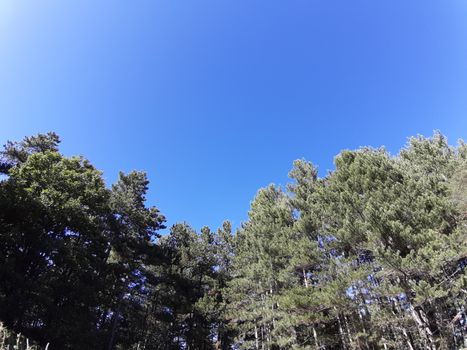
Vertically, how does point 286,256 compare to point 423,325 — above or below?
above

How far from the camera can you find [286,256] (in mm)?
17438

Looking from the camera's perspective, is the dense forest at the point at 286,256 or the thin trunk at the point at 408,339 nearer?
the dense forest at the point at 286,256

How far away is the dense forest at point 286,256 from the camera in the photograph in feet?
38.0

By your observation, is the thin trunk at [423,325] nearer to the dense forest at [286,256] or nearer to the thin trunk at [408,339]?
the dense forest at [286,256]

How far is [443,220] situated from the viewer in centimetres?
1148

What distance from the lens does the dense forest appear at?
11586mm

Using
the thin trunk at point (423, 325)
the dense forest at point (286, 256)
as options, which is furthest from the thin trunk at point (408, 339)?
the thin trunk at point (423, 325)

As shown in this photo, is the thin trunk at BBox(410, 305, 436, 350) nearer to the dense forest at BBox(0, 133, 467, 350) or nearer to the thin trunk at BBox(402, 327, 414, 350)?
the dense forest at BBox(0, 133, 467, 350)

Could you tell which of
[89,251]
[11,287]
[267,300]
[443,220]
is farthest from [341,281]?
[11,287]

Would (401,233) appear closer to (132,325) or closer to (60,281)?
(60,281)

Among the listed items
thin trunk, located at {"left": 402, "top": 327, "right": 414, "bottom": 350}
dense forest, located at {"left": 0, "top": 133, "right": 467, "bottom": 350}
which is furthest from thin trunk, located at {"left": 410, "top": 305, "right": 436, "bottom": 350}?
thin trunk, located at {"left": 402, "top": 327, "right": 414, "bottom": 350}

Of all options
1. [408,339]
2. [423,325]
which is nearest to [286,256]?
[408,339]

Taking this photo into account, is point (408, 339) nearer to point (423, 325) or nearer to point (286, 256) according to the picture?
point (423, 325)

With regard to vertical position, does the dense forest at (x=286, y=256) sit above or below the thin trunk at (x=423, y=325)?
above
